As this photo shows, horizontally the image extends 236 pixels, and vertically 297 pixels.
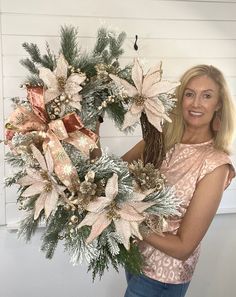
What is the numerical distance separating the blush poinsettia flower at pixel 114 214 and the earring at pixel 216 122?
19.8 inches

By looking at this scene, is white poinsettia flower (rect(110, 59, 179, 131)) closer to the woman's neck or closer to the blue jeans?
the woman's neck

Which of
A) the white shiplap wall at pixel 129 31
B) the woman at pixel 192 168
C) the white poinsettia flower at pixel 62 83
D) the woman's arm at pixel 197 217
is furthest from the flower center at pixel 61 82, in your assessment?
the white shiplap wall at pixel 129 31

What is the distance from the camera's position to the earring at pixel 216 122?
3.60 feet

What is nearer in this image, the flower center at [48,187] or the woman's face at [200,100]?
the flower center at [48,187]

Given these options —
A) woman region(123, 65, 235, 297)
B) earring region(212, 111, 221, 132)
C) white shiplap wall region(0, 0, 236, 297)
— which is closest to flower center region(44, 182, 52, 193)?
woman region(123, 65, 235, 297)

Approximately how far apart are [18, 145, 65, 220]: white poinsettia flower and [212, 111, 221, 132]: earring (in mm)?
595

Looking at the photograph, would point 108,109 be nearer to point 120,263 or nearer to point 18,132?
point 18,132

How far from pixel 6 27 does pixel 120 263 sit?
35.1 inches

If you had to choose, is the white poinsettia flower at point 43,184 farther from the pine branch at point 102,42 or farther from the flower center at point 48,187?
the pine branch at point 102,42

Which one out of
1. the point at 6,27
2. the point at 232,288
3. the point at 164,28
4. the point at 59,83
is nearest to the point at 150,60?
the point at 164,28

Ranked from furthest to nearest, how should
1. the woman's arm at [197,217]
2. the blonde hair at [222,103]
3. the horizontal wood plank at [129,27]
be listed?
the horizontal wood plank at [129,27]
the blonde hair at [222,103]
the woman's arm at [197,217]

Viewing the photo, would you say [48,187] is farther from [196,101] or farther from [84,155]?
[196,101]

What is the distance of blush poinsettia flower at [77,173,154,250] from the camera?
0.66 m

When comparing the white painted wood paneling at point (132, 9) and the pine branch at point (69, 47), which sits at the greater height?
the white painted wood paneling at point (132, 9)
